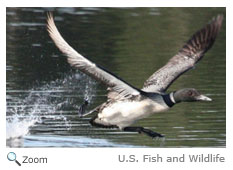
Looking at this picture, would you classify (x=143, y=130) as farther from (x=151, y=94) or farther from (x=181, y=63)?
(x=181, y=63)

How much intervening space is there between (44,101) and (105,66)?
3257mm

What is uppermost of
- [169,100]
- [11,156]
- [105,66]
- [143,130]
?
[105,66]

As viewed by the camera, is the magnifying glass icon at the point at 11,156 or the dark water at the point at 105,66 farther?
the dark water at the point at 105,66

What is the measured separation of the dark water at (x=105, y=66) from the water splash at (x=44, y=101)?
2 centimetres

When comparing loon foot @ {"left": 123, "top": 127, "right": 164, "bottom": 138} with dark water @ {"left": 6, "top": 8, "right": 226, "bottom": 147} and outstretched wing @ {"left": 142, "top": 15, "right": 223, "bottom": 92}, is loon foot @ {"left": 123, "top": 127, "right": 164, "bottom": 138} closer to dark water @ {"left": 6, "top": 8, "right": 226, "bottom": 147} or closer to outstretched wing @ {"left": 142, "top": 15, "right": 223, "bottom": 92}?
dark water @ {"left": 6, "top": 8, "right": 226, "bottom": 147}

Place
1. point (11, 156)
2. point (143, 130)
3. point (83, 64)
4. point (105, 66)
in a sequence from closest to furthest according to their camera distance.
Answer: point (83, 64) → point (11, 156) → point (143, 130) → point (105, 66)

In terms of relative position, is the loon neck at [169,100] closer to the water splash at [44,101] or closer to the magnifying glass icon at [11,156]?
the water splash at [44,101]

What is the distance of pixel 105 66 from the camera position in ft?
57.7

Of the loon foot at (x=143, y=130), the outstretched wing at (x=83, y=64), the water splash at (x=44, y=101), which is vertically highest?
the outstretched wing at (x=83, y=64)

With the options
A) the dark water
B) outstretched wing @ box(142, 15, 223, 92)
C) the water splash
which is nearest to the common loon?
outstretched wing @ box(142, 15, 223, 92)

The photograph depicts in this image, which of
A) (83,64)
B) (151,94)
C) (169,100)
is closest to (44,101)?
(151,94)

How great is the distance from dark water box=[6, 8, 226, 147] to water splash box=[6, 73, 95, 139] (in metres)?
0.02

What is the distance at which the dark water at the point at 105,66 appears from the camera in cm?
1255

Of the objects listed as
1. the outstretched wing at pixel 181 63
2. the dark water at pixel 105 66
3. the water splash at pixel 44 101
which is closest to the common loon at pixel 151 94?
the outstretched wing at pixel 181 63
